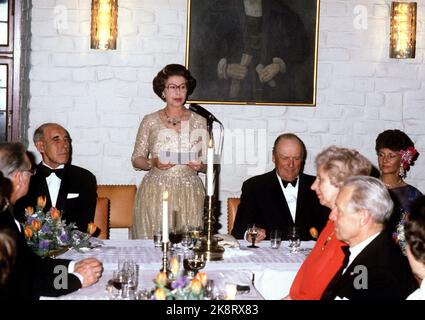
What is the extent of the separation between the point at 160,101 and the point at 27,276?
10.1ft

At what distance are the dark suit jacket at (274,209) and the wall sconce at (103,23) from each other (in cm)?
163

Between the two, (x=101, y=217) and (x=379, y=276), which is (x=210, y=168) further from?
(x=101, y=217)

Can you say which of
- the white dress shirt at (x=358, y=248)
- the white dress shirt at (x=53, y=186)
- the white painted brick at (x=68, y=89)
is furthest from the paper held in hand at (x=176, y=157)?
the white dress shirt at (x=358, y=248)

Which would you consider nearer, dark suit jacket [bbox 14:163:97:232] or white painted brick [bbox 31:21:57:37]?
dark suit jacket [bbox 14:163:97:232]

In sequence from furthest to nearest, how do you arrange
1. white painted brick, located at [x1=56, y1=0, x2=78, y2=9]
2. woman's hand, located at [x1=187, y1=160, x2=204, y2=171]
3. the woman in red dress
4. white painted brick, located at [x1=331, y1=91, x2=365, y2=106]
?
white painted brick, located at [x1=331, y1=91, x2=365, y2=106]
white painted brick, located at [x1=56, y1=0, x2=78, y2=9]
woman's hand, located at [x1=187, y1=160, x2=204, y2=171]
the woman in red dress

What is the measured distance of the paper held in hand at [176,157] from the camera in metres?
4.46

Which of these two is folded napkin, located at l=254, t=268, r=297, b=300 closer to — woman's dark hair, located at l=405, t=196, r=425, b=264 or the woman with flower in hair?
woman's dark hair, located at l=405, t=196, r=425, b=264

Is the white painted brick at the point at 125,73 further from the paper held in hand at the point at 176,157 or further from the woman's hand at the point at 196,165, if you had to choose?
the woman's hand at the point at 196,165

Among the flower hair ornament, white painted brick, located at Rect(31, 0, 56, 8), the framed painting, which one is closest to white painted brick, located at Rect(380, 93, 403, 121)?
the framed painting

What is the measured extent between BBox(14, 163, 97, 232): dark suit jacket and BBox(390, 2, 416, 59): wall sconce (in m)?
2.78

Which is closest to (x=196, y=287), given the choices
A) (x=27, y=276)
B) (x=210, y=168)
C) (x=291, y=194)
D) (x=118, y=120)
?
(x=27, y=276)

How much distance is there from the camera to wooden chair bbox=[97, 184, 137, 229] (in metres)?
4.67

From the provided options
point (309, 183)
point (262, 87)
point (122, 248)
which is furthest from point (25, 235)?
point (262, 87)

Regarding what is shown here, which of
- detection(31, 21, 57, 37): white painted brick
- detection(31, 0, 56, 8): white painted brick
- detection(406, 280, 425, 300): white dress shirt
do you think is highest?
detection(31, 0, 56, 8): white painted brick
